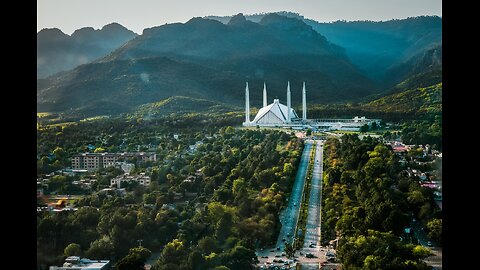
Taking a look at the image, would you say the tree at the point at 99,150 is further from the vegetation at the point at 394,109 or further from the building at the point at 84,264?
the vegetation at the point at 394,109

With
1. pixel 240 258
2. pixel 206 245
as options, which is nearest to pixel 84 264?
pixel 206 245

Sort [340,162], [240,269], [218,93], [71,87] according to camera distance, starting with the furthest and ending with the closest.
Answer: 1. [218,93]
2. [71,87]
3. [340,162]
4. [240,269]

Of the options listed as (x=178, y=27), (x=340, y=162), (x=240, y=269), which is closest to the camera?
(x=240, y=269)

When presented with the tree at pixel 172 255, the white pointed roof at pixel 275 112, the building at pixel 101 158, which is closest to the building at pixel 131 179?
the building at pixel 101 158

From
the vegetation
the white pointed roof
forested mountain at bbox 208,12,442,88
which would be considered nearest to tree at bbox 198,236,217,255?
the vegetation

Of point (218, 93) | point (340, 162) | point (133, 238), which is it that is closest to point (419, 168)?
point (340, 162)

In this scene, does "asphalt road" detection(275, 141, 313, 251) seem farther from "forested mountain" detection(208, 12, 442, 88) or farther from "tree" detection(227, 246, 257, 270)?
"forested mountain" detection(208, 12, 442, 88)
